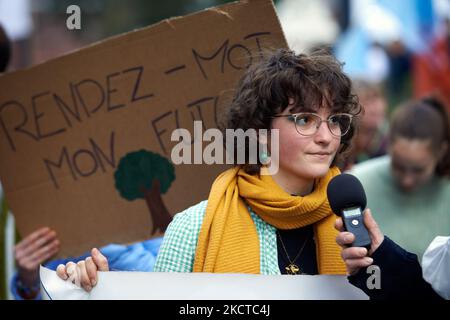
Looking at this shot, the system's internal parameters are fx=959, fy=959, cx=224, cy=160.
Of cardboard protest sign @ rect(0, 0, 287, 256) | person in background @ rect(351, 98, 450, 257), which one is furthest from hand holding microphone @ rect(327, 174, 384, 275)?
person in background @ rect(351, 98, 450, 257)

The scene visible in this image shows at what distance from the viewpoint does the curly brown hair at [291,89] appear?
109 inches

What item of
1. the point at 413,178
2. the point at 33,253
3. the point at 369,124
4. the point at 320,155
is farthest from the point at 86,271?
the point at 369,124

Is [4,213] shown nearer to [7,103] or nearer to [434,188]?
[7,103]

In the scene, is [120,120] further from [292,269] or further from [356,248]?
[356,248]

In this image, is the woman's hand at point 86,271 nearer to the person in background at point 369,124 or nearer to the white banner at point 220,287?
the white banner at point 220,287

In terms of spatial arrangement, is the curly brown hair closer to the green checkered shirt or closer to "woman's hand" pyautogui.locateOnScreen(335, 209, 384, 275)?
the green checkered shirt

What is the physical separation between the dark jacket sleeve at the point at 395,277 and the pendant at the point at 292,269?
23 centimetres

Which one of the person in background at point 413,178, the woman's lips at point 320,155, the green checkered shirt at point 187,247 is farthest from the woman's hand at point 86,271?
the person in background at point 413,178

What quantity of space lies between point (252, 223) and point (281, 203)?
5.4 inches

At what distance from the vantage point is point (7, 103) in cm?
354

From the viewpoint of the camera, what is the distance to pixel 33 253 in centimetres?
363

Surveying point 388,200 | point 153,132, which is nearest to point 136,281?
point 153,132

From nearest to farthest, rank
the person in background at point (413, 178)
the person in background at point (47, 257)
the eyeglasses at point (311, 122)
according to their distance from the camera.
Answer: the eyeglasses at point (311, 122)
the person in background at point (47, 257)
the person in background at point (413, 178)

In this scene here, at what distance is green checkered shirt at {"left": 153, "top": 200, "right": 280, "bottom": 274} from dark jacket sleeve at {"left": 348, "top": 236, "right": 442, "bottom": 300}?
287 mm
